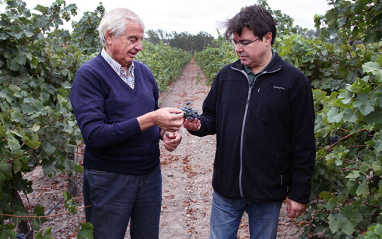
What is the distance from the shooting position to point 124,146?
2199mm

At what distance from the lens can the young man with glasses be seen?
2.03 m

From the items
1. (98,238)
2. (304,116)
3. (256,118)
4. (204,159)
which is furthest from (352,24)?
(204,159)

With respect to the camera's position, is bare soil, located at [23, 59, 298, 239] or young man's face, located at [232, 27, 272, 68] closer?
young man's face, located at [232, 27, 272, 68]

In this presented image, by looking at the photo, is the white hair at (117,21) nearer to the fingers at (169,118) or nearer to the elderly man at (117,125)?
the elderly man at (117,125)

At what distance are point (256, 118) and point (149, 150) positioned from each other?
2.49 feet

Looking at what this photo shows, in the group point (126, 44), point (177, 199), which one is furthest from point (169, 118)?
point (177, 199)

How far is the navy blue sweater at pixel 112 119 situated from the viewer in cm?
203

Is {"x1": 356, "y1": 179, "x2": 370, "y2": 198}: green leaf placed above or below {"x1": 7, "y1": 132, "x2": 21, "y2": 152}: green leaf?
below

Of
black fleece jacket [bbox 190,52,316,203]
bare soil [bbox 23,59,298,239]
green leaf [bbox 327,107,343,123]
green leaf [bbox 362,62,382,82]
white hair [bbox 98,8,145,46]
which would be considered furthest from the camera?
bare soil [bbox 23,59,298,239]

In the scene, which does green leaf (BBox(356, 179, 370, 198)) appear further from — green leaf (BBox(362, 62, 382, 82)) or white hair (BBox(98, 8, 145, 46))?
white hair (BBox(98, 8, 145, 46))

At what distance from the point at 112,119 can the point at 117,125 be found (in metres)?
0.13

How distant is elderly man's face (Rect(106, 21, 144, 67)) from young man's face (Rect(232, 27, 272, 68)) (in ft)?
2.13

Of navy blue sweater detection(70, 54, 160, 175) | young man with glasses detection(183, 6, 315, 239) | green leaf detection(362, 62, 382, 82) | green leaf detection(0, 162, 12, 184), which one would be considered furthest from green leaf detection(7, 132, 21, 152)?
green leaf detection(362, 62, 382, 82)

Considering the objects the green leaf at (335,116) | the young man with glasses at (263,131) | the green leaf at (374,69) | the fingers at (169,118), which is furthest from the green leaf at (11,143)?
the green leaf at (374,69)
